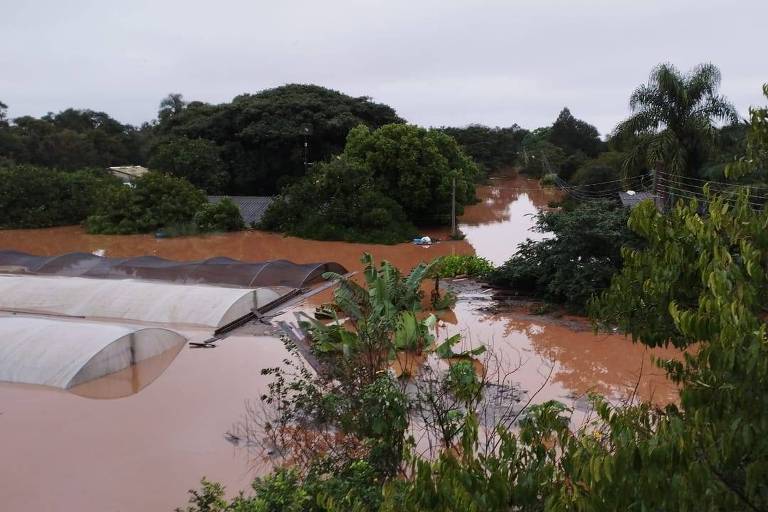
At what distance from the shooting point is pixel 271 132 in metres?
33.2

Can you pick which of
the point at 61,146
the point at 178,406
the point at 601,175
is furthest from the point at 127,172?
the point at 178,406

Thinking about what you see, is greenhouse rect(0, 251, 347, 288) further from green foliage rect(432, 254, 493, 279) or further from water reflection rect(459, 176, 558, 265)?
water reflection rect(459, 176, 558, 265)

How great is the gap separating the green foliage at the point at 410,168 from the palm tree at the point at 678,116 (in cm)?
1043

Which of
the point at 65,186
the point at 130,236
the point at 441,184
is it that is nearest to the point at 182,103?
the point at 65,186

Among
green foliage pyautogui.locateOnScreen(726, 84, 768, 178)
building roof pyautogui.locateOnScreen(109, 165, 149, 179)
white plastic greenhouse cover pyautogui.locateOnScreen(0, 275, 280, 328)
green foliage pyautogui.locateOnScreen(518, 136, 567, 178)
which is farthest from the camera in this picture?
green foliage pyautogui.locateOnScreen(518, 136, 567, 178)

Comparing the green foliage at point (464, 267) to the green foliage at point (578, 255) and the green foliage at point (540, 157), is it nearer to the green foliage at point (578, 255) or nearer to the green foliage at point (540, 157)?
the green foliage at point (578, 255)

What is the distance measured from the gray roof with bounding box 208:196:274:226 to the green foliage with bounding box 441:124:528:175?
98.2 feet

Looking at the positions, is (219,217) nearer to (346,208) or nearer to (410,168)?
(346,208)

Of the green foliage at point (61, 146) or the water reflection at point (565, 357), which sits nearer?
the water reflection at point (565, 357)

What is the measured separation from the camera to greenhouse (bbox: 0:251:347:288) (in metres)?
16.6

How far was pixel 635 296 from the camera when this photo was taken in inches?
141

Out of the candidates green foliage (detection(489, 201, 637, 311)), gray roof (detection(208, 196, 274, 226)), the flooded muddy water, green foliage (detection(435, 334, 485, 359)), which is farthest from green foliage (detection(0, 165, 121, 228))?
green foliage (detection(435, 334, 485, 359))

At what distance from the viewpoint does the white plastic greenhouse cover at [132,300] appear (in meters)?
13.5

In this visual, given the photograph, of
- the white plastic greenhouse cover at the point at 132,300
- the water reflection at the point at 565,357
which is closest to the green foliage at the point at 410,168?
the water reflection at the point at 565,357
